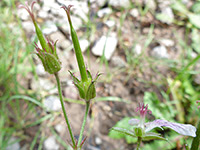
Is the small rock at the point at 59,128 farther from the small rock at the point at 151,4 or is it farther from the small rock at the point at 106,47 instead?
the small rock at the point at 151,4

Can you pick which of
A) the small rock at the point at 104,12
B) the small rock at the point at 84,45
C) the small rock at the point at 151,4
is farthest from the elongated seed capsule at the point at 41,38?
the small rock at the point at 151,4

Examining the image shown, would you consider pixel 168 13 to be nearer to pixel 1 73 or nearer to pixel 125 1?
pixel 125 1

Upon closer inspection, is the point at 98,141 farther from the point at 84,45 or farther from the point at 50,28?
the point at 50,28

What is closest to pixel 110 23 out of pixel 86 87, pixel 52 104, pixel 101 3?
pixel 101 3

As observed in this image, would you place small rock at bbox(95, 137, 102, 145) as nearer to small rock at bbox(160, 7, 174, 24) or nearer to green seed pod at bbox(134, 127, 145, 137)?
green seed pod at bbox(134, 127, 145, 137)

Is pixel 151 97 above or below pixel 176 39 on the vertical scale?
below

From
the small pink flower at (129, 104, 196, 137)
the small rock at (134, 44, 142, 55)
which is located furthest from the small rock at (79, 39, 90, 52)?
the small pink flower at (129, 104, 196, 137)

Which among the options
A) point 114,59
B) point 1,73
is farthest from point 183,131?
point 1,73
